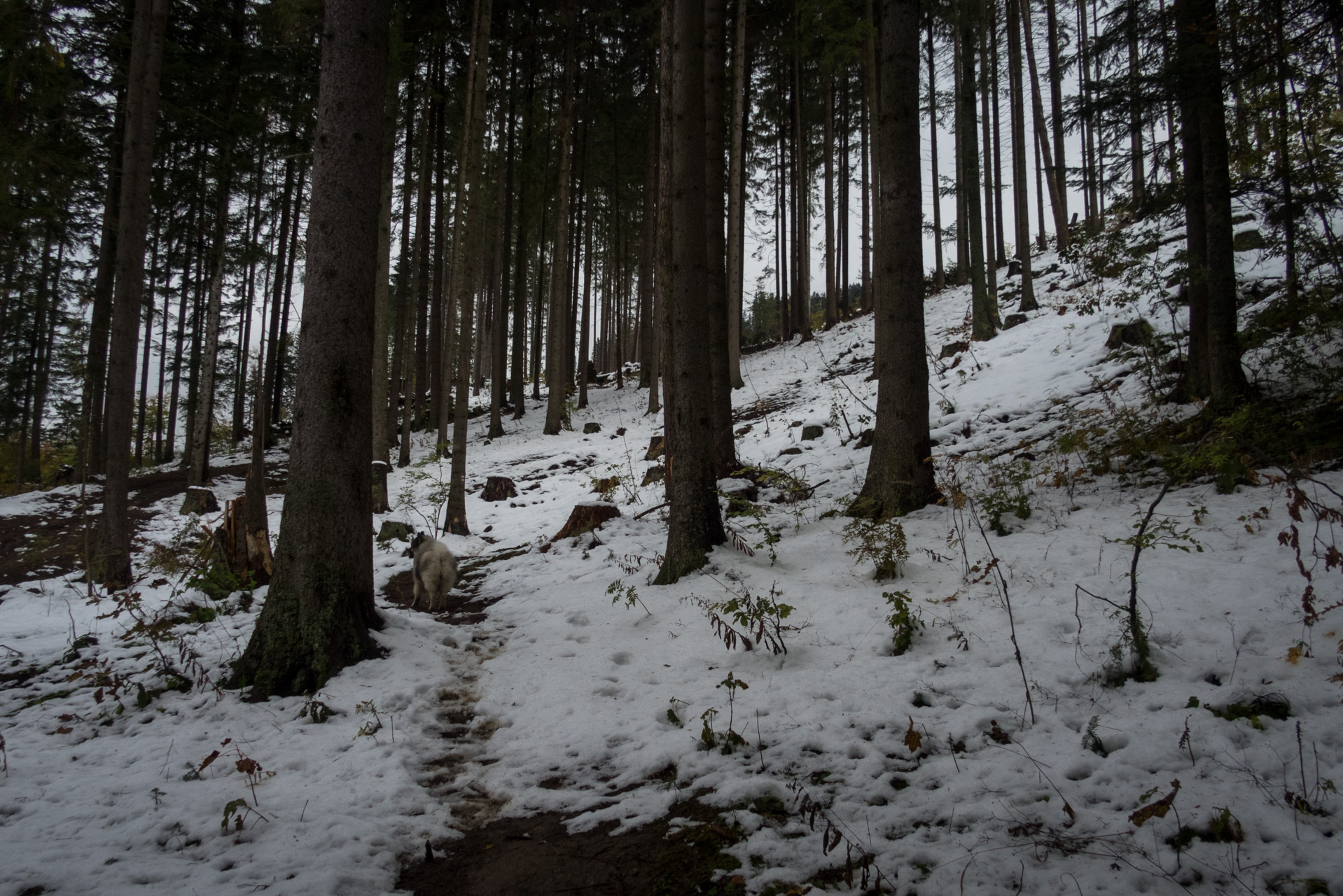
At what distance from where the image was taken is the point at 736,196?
15.5m

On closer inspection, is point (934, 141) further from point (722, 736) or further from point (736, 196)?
point (722, 736)

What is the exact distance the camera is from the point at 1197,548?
4.18 m

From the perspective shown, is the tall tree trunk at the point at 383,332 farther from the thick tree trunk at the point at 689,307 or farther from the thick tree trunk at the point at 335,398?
the thick tree trunk at the point at 689,307

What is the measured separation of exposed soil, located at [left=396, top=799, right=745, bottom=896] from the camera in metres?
2.33

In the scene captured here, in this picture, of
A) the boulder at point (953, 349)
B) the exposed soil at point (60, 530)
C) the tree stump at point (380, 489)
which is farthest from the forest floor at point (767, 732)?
the boulder at point (953, 349)

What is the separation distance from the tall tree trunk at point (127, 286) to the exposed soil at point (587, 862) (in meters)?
8.34

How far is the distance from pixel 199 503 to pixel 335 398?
11531 millimetres

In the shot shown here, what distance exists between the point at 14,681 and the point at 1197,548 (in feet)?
28.4

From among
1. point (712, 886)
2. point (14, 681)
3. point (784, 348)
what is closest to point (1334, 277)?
point (712, 886)

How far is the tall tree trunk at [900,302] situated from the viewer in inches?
244

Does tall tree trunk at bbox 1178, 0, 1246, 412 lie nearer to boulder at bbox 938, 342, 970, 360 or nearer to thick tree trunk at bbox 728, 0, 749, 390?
boulder at bbox 938, 342, 970, 360

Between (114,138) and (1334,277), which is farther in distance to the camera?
(114,138)

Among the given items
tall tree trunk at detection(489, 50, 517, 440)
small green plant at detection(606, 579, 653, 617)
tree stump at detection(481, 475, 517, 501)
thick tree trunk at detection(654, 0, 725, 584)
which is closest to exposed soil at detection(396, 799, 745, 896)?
small green plant at detection(606, 579, 653, 617)

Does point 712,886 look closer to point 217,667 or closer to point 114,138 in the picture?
point 217,667
